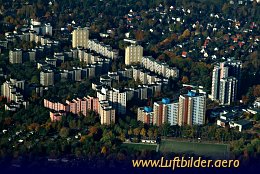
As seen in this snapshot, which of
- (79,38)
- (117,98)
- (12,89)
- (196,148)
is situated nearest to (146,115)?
(117,98)

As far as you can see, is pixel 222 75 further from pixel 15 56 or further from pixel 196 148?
pixel 15 56

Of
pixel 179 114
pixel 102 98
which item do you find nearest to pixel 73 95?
pixel 102 98

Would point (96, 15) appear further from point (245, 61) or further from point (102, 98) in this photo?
point (102, 98)

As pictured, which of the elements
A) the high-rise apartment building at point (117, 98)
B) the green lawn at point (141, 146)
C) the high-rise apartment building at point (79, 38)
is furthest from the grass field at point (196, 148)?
the high-rise apartment building at point (79, 38)

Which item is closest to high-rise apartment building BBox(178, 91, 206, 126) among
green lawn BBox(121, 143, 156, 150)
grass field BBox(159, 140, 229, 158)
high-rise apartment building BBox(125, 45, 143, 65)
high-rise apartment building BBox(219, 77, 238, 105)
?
grass field BBox(159, 140, 229, 158)

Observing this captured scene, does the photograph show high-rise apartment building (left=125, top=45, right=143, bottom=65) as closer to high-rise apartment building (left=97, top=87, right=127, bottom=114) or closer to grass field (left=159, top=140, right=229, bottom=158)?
high-rise apartment building (left=97, top=87, right=127, bottom=114)

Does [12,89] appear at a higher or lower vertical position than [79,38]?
lower
